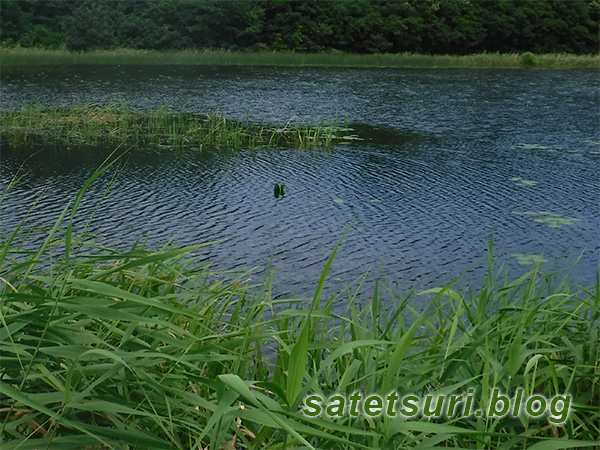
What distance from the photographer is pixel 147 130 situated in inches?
624

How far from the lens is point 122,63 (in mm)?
33594

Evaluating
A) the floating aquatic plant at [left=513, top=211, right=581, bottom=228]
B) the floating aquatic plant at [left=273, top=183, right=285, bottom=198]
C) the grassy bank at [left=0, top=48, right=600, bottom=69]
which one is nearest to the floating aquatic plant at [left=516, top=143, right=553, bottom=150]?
the floating aquatic plant at [left=513, top=211, right=581, bottom=228]

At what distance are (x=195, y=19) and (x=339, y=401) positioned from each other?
1662 inches

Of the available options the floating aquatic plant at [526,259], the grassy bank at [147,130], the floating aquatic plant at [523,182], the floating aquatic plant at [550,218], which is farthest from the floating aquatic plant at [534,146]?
the floating aquatic plant at [526,259]

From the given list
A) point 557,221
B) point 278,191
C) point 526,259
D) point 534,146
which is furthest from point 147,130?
point 526,259

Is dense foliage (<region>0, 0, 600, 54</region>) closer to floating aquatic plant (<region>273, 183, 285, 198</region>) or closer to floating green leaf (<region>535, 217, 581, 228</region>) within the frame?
floating aquatic plant (<region>273, 183, 285, 198</region>)

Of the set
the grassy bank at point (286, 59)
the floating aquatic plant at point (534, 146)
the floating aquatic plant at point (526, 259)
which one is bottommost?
the floating aquatic plant at point (526, 259)

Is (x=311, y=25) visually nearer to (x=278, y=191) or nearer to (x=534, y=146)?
(x=534, y=146)

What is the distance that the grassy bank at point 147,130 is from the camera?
14.8 metres

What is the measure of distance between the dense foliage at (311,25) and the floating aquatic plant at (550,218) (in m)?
33.2

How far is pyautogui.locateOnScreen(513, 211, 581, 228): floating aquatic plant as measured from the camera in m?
8.90

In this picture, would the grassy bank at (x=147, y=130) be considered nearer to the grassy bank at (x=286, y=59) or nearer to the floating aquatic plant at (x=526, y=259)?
the floating aquatic plant at (x=526, y=259)

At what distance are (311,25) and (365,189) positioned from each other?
117ft

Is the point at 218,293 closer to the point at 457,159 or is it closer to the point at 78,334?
the point at 78,334
